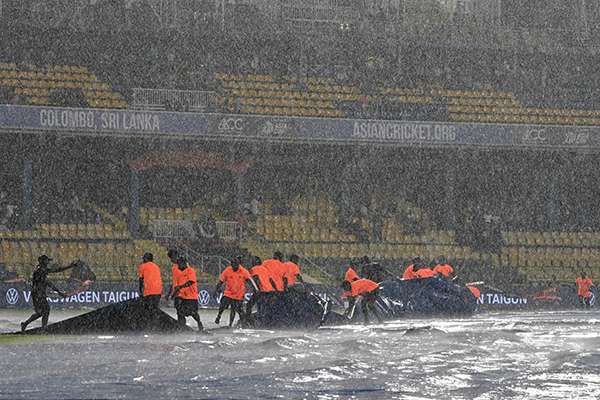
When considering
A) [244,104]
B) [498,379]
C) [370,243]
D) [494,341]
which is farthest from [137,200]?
[498,379]

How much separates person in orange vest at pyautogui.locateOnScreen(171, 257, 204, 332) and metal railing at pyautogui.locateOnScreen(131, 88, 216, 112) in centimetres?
1637

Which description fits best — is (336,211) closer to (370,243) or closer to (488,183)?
(370,243)

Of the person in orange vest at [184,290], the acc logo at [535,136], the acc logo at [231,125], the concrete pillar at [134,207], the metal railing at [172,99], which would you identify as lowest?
the person in orange vest at [184,290]

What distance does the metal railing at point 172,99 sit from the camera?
3916 centimetres

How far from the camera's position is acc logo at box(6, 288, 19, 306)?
33.5 meters

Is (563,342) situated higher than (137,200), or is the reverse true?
(137,200)

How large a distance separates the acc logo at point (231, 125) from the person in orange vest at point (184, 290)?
53.0 ft

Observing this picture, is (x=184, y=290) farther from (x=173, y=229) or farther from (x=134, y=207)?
(x=134, y=207)

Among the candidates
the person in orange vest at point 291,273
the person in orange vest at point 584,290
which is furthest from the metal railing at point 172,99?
the person in orange vest at point 291,273

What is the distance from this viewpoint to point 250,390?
14219mm

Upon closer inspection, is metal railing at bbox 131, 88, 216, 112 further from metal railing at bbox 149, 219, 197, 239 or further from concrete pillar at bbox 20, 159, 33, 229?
concrete pillar at bbox 20, 159, 33, 229

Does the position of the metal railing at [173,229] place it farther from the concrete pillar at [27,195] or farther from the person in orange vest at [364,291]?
the person in orange vest at [364,291]

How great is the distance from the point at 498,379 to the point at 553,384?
0.73 m

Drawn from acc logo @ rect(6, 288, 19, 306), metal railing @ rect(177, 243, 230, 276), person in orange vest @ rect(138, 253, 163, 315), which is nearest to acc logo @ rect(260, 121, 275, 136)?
metal railing @ rect(177, 243, 230, 276)
